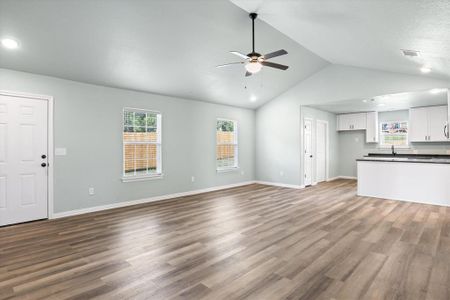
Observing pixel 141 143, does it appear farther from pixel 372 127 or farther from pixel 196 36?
pixel 372 127

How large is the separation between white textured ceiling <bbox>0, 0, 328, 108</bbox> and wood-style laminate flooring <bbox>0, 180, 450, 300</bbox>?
262cm

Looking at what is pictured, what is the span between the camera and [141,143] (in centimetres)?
567

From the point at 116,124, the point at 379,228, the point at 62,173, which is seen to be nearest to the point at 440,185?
the point at 379,228

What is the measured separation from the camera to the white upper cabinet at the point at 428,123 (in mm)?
7023

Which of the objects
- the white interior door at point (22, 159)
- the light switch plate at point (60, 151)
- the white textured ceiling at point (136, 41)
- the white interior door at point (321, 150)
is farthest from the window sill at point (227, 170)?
the white interior door at point (22, 159)

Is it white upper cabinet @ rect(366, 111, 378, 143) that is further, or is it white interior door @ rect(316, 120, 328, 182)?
white upper cabinet @ rect(366, 111, 378, 143)

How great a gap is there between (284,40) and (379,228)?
12.0 ft

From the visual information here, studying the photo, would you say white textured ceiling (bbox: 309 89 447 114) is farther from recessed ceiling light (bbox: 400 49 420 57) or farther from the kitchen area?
recessed ceiling light (bbox: 400 49 420 57)

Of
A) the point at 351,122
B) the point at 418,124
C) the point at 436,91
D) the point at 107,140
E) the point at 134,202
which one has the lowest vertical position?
the point at 134,202

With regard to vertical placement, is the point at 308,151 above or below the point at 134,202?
above

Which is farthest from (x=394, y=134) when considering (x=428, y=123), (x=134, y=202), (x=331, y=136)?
(x=134, y=202)

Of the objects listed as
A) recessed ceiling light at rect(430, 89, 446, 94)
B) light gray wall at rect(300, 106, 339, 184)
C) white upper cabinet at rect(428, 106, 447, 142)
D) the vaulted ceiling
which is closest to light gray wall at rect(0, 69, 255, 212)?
the vaulted ceiling

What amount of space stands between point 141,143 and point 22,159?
6.97 feet

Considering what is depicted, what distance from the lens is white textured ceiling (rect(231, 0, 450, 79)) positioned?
2.48 metres
